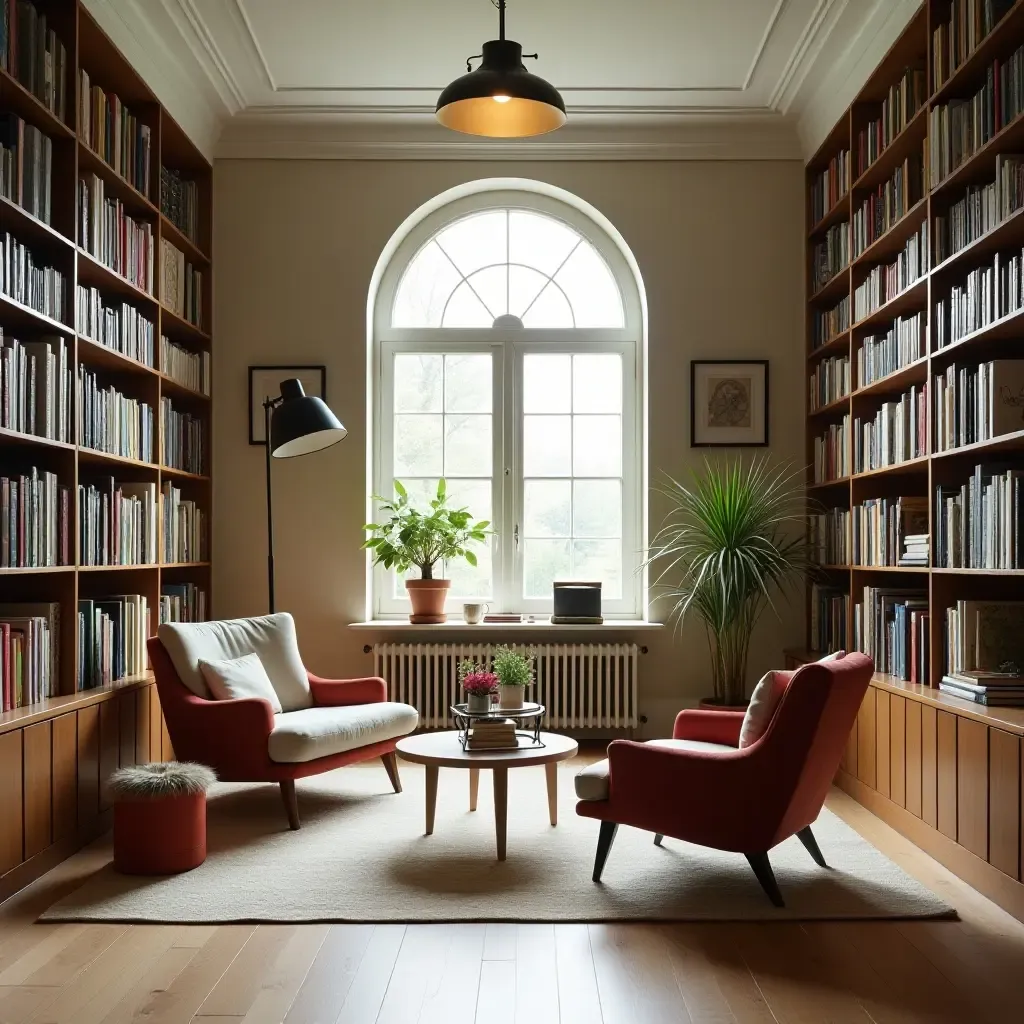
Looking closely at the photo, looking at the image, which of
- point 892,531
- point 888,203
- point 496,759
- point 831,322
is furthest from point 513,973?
point 831,322

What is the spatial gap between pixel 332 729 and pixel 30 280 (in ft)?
6.89

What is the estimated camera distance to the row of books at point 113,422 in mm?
4457

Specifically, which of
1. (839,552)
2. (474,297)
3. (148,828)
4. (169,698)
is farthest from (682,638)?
(148,828)

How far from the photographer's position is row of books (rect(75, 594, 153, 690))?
14.4 ft

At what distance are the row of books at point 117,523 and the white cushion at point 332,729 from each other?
1.04 m

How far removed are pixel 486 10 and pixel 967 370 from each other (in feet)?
8.75

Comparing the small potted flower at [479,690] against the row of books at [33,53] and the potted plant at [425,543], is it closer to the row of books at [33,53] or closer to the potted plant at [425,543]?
the potted plant at [425,543]

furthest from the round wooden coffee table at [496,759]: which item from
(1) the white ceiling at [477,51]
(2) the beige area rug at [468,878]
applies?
(1) the white ceiling at [477,51]

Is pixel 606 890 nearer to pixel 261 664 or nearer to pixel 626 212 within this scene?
pixel 261 664

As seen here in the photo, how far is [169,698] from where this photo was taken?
4.45 m

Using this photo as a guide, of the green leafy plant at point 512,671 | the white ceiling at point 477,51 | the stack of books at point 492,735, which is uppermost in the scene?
the white ceiling at point 477,51

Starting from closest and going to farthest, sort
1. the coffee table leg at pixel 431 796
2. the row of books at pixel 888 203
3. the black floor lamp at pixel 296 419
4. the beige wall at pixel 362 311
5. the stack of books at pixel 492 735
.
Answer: the stack of books at pixel 492 735
the coffee table leg at pixel 431 796
the row of books at pixel 888 203
the black floor lamp at pixel 296 419
the beige wall at pixel 362 311

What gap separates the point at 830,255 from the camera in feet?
18.9

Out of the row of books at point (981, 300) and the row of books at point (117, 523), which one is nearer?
the row of books at point (981, 300)
